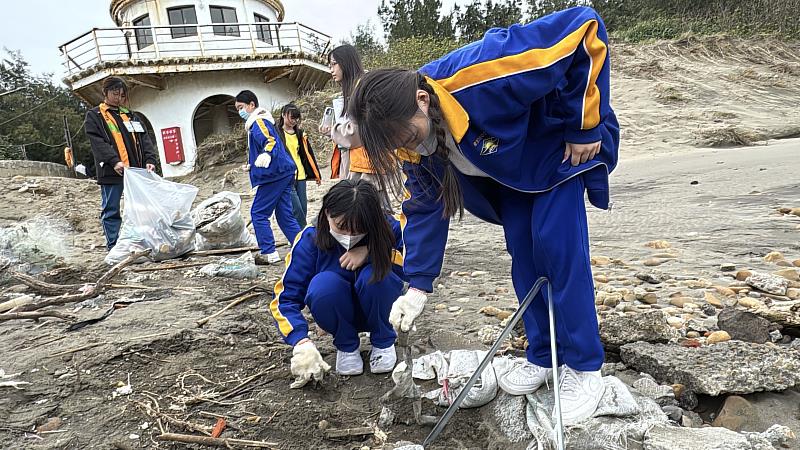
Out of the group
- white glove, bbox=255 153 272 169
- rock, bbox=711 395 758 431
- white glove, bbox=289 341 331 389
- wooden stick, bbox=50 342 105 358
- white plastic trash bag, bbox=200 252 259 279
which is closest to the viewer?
rock, bbox=711 395 758 431

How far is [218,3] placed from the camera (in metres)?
14.1

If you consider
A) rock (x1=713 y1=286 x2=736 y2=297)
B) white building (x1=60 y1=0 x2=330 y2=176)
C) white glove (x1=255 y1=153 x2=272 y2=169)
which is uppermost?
white building (x1=60 y1=0 x2=330 y2=176)

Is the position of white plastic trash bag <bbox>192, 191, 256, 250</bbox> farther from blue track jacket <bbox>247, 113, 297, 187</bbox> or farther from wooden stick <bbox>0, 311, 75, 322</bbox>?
wooden stick <bbox>0, 311, 75, 322</bbox>

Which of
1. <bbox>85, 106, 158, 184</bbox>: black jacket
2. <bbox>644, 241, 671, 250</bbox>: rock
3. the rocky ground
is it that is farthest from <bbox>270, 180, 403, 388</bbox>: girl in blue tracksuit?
<bbox>85, 106, 158, 184</bbox>: black jacket

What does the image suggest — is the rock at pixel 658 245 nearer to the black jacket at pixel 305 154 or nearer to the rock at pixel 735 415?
the rock at pixel 735 415

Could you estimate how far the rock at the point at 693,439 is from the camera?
1.22 metres

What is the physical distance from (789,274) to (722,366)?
1252 millimetres

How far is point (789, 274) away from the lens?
94.3 inches

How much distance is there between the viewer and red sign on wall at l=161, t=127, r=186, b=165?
13.2 metres

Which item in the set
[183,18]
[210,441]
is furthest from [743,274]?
[183,18]

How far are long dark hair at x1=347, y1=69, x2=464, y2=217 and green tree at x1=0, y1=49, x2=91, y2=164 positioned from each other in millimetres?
23330

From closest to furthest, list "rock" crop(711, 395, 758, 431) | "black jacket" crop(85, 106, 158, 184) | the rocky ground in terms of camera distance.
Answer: "rock" crop(711, 395, 758, 431)
the rocky ground
"black jacket" crop(85, 106, 158, 184)

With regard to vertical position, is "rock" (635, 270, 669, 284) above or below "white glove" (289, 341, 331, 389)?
below

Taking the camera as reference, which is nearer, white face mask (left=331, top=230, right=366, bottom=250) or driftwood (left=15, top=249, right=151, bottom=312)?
white face mask (left=331, top=230, right=366, bottom=250)
